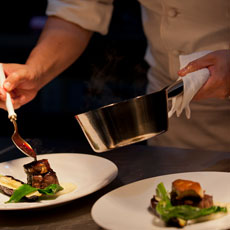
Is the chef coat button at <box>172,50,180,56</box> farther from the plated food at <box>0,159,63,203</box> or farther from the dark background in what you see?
the dark background

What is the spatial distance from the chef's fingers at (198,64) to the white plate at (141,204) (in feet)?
0.81

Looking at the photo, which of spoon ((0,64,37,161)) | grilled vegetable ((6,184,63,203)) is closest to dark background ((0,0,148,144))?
spoon ((0,64,37,161))

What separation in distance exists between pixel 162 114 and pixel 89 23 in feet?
3.03

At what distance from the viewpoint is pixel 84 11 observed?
1.98 meters

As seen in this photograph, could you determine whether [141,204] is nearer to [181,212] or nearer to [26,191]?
[181,212]

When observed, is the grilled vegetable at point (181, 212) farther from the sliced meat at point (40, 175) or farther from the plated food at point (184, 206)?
the sliced meat at point (40, 175)

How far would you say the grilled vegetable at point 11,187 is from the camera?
1.21m

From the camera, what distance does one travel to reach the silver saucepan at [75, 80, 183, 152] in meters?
1.08

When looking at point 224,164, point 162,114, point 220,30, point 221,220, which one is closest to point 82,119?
point 162,114

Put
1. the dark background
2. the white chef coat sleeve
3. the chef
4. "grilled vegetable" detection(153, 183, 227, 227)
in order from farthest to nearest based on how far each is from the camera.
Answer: the dark background → the white chef coat sleeve → the chef → "grilled vegetable" detection(153, 183, 227, 227)

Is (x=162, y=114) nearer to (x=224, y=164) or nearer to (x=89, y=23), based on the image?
(x=224, y=164)

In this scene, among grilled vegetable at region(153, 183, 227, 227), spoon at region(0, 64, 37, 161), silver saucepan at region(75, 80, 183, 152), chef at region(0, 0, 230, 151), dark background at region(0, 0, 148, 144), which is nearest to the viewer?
grilled vegetable at region(153, 183, 227, 227)

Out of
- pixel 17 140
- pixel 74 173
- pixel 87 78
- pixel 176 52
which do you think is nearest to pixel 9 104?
pixel 17 140

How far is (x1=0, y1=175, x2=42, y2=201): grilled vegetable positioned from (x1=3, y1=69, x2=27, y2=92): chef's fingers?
1.20 ft
